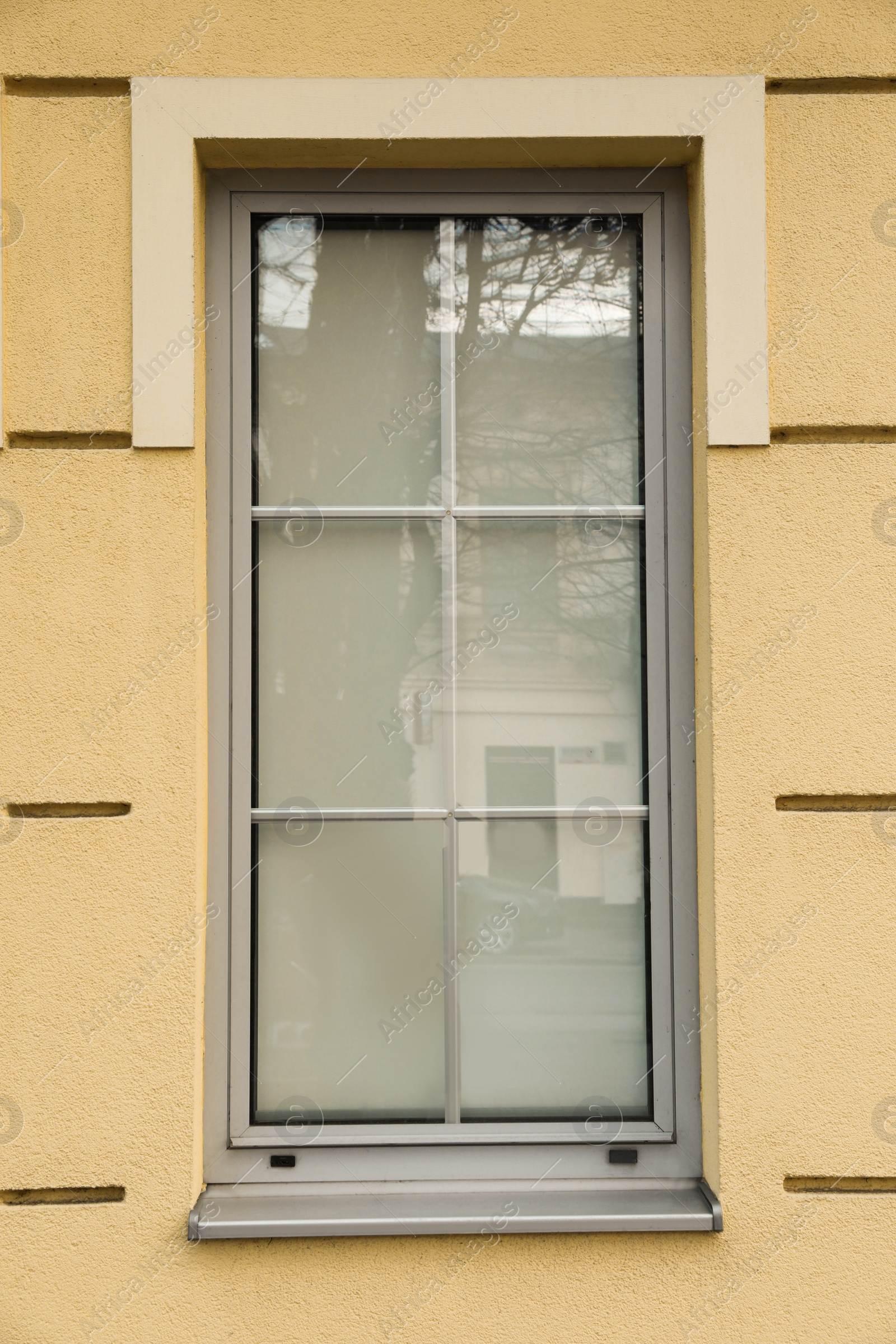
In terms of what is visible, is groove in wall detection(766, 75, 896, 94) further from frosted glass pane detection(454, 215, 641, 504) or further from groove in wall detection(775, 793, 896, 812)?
groove in wall detection(775, 793, 896, 812)

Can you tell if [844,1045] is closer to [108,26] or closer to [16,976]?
[16,976]

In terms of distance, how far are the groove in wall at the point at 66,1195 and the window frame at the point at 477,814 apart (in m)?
0.21

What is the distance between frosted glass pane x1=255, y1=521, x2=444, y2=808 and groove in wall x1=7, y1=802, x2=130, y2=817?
32 centimetres

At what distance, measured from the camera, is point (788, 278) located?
2041mm

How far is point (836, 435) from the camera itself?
2.06 m

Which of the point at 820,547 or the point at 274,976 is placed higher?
the point at 820,547

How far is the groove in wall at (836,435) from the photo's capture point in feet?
6.73

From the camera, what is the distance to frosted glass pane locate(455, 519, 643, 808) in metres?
2.12

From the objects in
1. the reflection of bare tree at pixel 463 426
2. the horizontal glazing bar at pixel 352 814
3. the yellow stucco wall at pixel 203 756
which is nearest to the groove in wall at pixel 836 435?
the yellow stucco wall at pixel 203 756

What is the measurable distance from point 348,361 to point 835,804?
62.8 inches

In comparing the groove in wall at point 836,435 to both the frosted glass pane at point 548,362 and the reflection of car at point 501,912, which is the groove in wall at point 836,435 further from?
the reflection of car at point 501,912

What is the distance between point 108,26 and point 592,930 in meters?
2.43

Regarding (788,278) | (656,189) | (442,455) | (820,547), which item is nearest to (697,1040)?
(820,547)

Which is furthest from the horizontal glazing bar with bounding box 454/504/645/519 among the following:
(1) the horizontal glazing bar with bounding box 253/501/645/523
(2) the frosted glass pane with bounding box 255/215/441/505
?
(2) the frosted glass pane with bounding box 255/215/441/505
